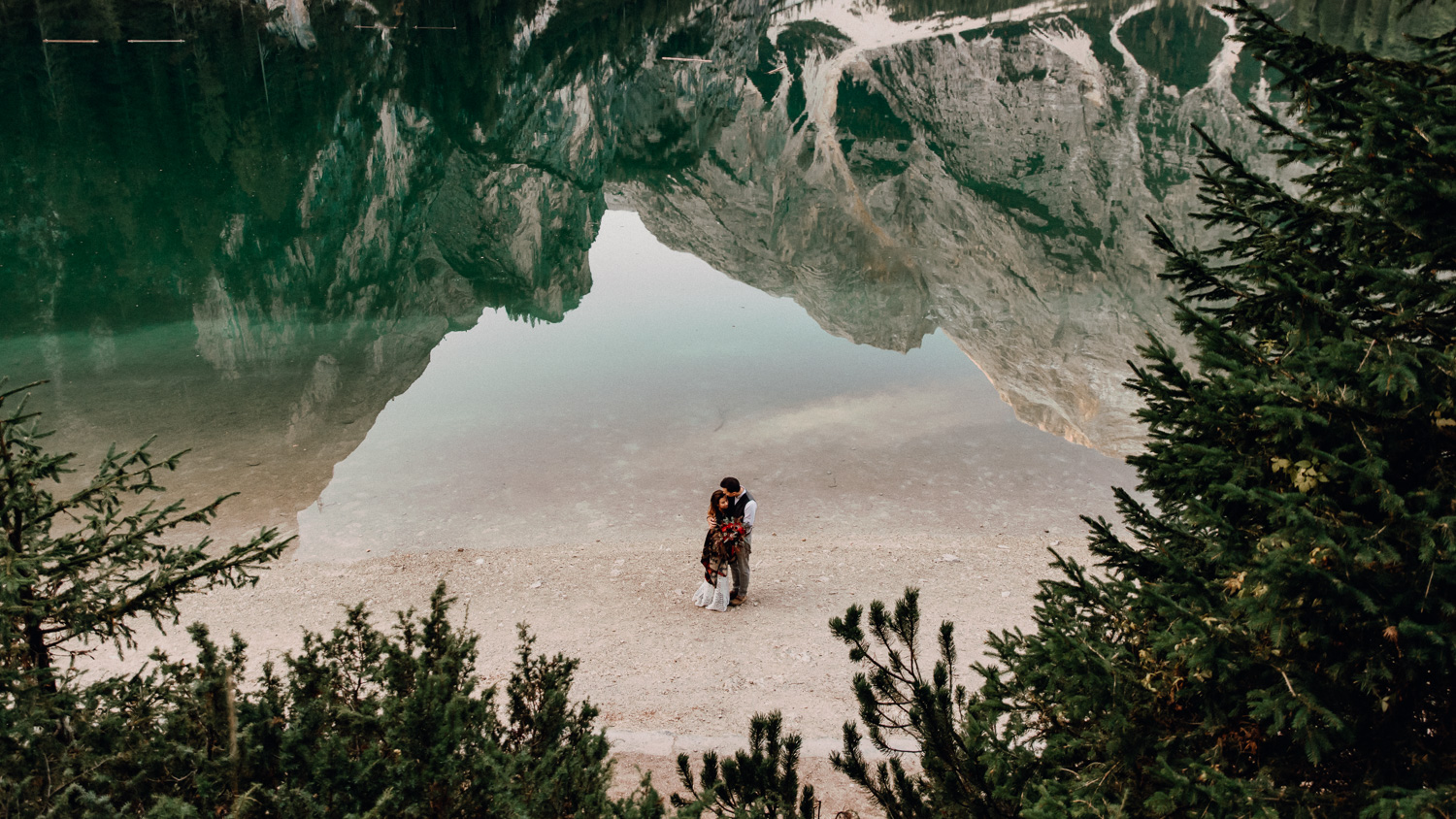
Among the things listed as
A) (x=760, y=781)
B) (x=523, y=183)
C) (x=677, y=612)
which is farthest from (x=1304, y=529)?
(x=523, y=183)

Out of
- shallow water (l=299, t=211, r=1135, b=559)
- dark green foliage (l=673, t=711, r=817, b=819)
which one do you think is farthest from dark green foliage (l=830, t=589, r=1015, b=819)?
shallow water (l=299, t=211, r=1135, b=559)

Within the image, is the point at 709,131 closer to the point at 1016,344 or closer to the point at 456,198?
the point at 456,198

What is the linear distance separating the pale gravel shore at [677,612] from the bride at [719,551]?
179 mm

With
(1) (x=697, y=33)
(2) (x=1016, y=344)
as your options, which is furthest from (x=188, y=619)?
(1) (x=697, y=33)

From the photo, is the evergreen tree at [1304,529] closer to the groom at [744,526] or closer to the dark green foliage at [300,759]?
the dark green foliage at [300,759]

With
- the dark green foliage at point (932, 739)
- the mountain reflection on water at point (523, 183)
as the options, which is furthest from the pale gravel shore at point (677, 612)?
the mountain reflection on water at point (523, 183)

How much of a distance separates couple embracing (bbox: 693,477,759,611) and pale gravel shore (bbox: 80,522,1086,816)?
0.20 metres

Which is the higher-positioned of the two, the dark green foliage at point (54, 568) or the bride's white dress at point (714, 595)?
the dark green foliage at point (54, 568)

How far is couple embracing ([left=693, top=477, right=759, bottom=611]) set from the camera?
8766 millimetres

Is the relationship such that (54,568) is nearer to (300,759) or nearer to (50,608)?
(50,608)

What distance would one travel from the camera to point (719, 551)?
28.8 feet

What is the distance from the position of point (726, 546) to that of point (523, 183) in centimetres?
3207

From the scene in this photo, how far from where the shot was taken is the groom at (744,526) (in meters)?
8.82

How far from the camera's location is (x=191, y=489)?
12.0 metres
